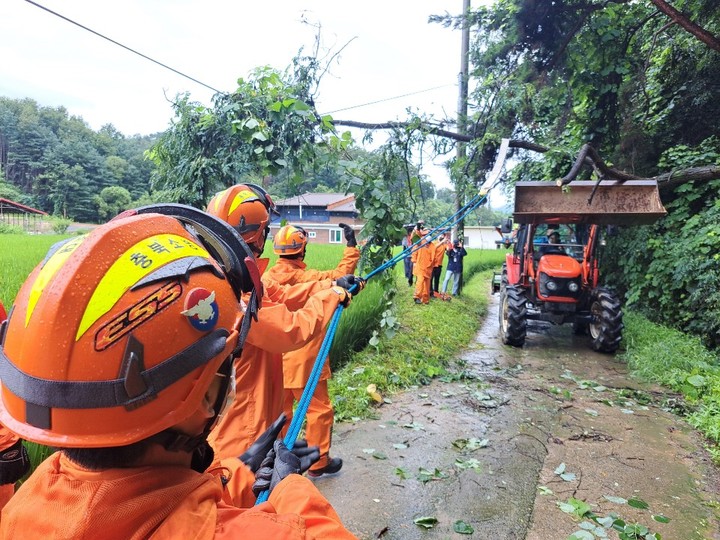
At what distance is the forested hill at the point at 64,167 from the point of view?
38.9 meters

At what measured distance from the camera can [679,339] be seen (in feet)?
22.5

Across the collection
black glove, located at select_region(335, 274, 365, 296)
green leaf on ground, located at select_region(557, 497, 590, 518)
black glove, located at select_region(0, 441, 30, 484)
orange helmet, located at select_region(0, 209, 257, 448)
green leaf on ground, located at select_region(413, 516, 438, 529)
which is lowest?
green leaf on ground, located at select_region(413, 516, 438, 529)

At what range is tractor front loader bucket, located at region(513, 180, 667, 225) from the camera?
687 centimetres

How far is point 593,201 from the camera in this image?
7.07m

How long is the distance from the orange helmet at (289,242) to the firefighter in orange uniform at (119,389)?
9.16ft

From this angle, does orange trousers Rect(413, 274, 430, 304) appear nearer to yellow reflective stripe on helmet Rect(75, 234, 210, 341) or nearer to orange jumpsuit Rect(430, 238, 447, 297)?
orange jumpsuit Rect(430, 238, 447, 297)

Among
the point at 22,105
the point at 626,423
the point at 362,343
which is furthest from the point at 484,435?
the point at 22,105

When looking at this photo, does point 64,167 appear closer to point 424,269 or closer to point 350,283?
point 424,269

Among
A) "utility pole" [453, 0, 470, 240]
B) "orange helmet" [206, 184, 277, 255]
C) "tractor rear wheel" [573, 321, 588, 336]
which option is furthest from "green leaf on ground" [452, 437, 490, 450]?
"utility pole" [453, 0, 470, 240]

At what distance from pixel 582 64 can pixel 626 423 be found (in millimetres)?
6372

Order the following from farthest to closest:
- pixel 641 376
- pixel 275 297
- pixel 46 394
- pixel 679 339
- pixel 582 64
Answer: pixel 582 64
pixel 679 339
pixel 641 376
pixel 275 297
pixel 46 394

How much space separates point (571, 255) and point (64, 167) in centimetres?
4470

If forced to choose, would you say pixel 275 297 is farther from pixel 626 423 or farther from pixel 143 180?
pixel 143 180

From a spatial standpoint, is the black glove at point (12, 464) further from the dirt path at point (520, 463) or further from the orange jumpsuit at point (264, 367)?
the dirt path at point (520, 463)
